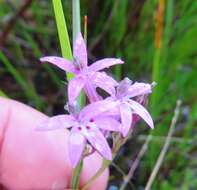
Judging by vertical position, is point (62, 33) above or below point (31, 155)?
above

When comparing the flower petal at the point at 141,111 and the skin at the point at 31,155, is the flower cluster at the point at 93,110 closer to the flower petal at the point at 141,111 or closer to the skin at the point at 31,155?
the flower petal at the point at 141,111

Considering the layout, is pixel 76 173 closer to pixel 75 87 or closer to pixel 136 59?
pixel 75 87

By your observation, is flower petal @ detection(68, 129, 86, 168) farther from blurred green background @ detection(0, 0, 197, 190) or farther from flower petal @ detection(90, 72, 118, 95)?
blurred green background @ detection(0, 0, 197, 190)

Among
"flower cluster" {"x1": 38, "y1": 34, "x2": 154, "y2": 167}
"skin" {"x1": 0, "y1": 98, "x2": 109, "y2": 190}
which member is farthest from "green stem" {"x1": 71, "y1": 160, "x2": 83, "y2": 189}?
"skin" {"x1": 0, "y1": 98, "x2": 109, "y2": 190}

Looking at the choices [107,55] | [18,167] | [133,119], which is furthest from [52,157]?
[107,55]

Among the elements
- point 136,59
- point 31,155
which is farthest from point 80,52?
point 136,59

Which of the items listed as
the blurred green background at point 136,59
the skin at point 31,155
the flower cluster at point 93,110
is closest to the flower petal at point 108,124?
the flower cluster at point 93,110
